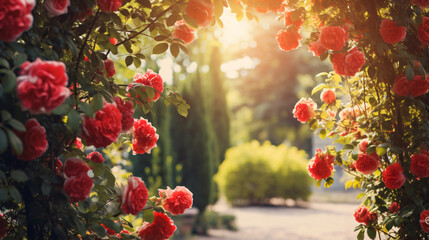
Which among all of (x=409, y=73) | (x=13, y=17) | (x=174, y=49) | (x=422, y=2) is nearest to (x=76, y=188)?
(x=13, y=17)

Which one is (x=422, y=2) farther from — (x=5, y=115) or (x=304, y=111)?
(x=5, y=115)

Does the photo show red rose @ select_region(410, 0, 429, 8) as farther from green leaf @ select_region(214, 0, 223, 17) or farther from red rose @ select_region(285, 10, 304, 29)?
green leaf @ select_region(214, 0, 223, 17)

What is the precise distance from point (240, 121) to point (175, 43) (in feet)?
84.9

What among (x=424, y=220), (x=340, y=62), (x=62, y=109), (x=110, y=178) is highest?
(x=340, y=62)

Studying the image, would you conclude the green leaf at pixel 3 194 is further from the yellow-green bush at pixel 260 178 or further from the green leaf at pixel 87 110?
the yellow-green bush at pixel 260 178

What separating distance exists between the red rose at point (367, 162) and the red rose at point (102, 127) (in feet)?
4.84

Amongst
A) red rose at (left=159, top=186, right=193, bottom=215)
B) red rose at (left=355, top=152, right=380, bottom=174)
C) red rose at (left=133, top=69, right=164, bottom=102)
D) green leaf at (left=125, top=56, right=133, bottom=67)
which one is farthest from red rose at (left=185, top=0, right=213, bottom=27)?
red rose at (left=355, top=152, right=380, bottom=174)

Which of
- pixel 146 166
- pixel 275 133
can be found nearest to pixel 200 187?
pixel 146 166

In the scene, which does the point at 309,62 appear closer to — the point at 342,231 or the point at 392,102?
the point at 342,231

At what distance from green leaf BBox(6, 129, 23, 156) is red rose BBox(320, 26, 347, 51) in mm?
1551

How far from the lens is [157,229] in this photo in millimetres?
1875

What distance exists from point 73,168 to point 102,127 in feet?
0.79

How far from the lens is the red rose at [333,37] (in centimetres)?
220

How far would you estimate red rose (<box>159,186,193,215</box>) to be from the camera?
1.94 m
